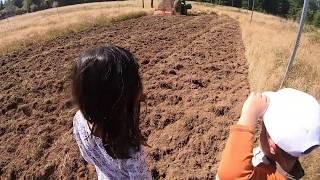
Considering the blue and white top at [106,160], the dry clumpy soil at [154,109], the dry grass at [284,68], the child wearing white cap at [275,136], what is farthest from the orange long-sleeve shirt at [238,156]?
the dry grass at [284,68]

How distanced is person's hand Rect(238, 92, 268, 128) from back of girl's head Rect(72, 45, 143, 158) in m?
0.53

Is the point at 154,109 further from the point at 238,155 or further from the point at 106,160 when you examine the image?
the point at 238,155

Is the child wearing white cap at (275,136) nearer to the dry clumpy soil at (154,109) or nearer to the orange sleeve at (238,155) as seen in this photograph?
the orange sleeve at (238,155)

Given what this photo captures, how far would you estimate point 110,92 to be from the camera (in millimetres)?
1959

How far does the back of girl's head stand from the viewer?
6.36 feet

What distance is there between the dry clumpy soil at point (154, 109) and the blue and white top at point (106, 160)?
0.95ft

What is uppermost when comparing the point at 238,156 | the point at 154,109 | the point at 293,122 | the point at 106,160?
the point at 293,122

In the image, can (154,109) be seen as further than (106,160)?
Yes

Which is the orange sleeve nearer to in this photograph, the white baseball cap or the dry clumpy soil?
the white baseball cap

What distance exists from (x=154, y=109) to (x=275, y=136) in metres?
5.03

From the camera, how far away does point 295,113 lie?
5.84 ft

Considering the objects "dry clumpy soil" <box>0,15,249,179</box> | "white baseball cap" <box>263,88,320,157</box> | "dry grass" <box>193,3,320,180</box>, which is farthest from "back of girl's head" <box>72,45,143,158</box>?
"dry grass" <box>193,3,320,180</box>

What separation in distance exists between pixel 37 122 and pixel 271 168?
5292mm

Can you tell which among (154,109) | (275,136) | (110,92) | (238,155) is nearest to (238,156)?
(238,155)
